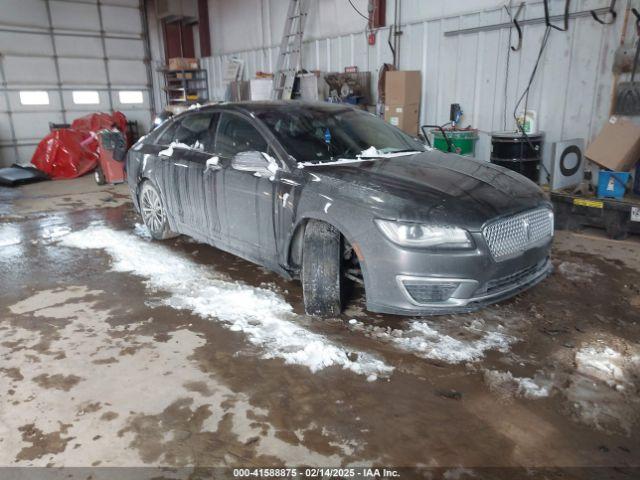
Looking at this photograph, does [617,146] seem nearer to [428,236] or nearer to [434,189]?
[434,189]

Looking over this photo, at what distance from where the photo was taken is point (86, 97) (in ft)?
43.1

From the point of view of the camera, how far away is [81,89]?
42.7ft

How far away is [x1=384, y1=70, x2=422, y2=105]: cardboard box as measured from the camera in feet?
24.0

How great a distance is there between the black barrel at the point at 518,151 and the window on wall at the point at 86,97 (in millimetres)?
11361

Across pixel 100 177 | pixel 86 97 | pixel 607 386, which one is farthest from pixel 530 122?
pixel 86 97

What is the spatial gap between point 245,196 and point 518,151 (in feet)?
12.2

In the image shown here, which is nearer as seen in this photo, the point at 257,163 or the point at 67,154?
the point at 257,163

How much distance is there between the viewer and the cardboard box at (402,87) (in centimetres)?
733

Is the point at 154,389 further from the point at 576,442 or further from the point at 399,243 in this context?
the point at 576,442

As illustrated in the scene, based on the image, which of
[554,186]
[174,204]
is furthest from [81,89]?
[554,186]

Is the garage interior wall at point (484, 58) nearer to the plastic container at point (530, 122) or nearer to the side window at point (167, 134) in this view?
the plastic container at point (530, 122)

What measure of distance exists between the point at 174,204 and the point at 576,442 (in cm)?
379

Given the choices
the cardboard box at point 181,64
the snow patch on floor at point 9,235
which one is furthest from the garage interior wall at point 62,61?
the snow patch on floor at point 9,235

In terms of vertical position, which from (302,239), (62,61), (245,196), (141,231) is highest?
(62,61)
